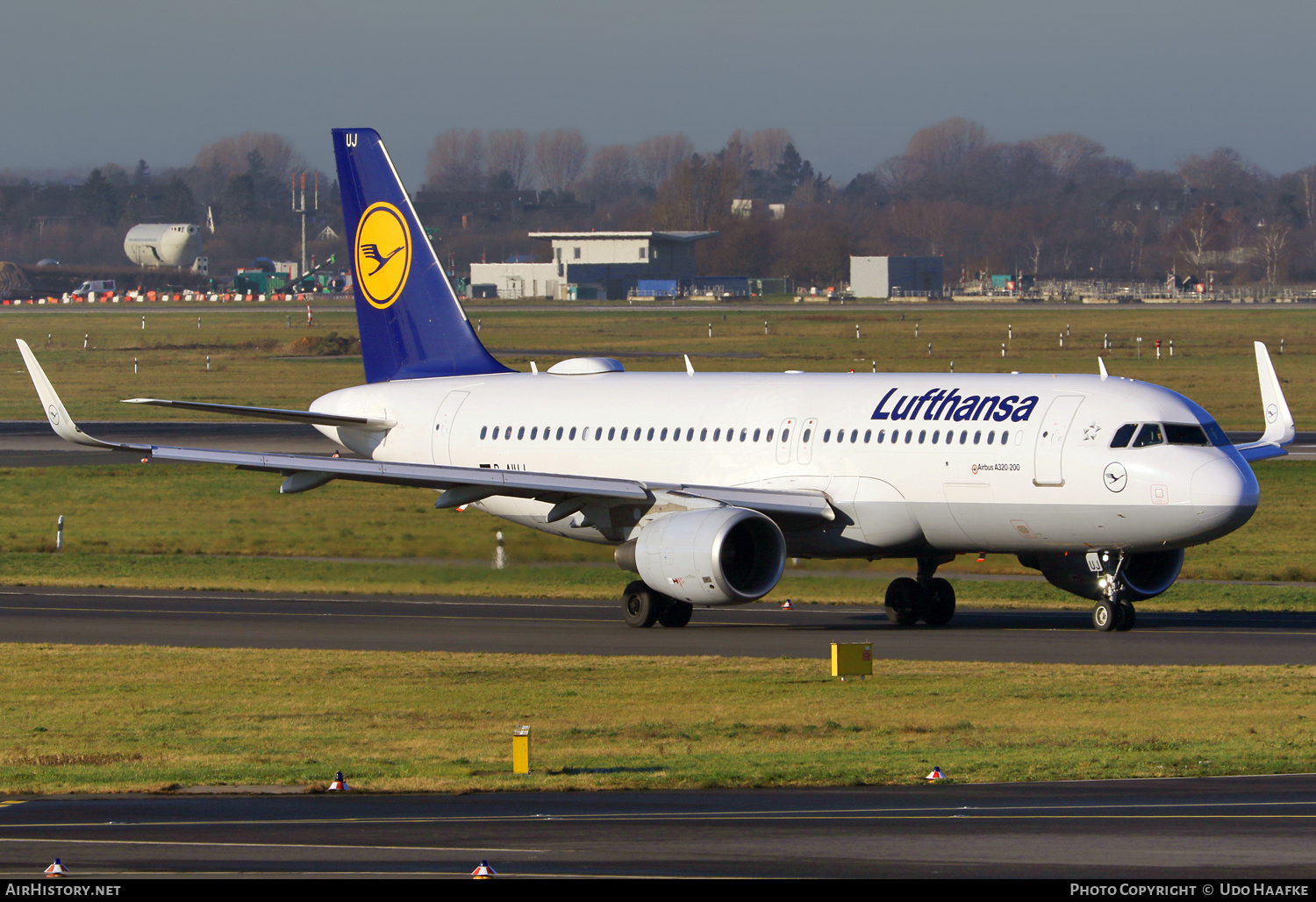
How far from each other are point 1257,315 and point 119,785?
14745cm

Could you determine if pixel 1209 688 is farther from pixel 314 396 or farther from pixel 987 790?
pixel 314 396

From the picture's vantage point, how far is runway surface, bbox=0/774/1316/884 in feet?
46.7

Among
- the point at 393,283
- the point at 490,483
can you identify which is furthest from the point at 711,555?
the point at 393,283

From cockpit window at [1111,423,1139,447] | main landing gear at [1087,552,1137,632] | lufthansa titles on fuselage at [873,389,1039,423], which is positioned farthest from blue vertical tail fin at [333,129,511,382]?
cockpit window at [1111,423,1139,447]

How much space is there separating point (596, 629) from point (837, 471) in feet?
18.0

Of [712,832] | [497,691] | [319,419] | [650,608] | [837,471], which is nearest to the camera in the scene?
[712,832]

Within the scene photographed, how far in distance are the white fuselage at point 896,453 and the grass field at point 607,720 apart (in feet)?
15.0

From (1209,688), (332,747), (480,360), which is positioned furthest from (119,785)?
(480,360)

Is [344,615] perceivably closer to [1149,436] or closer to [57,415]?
[57,415]

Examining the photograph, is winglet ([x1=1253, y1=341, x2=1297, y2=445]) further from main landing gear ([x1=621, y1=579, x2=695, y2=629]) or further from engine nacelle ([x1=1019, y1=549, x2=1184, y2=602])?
main landing gear ([x1=621, y1=579, x2=695, y2=629])

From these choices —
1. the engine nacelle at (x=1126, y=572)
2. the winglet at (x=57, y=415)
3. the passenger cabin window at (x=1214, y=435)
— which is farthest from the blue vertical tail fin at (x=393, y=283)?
the passenger cabin window at (x=1214, y=435)

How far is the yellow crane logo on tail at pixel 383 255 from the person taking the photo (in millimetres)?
43188

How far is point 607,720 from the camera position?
23.9 m

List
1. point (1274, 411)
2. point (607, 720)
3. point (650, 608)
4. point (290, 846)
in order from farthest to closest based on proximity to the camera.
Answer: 1. point (1274, 411)
2. point (650, 608)
3. point (607, 720)
4. point (290, 846)
